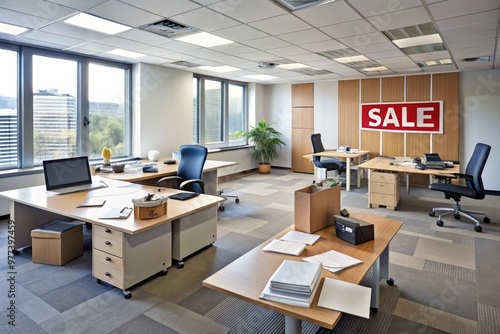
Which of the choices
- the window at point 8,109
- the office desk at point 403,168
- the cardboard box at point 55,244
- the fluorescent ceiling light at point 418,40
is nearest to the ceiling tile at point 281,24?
the fluorescent ceiling light at point 418,40

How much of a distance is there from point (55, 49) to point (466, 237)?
6462 mm

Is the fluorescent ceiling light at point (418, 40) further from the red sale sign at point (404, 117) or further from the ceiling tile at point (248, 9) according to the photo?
the red sale sign at point (404, 117)

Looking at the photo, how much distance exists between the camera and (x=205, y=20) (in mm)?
3604

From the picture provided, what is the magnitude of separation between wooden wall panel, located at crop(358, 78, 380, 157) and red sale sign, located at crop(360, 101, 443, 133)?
A: 0.41ft

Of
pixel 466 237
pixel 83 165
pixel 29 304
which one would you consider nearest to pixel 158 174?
pixel 83 165

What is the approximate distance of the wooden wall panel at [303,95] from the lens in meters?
8.91

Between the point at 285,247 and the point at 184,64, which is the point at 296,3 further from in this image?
the point at 184,64

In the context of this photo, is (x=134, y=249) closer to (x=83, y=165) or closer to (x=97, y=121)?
(x=83, y=165)

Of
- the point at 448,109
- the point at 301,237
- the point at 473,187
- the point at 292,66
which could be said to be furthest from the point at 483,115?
the point at 301,237

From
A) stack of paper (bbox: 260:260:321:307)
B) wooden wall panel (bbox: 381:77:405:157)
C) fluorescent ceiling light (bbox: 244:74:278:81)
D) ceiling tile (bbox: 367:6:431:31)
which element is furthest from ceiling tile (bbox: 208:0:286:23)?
wooden wall panel (bbox: 381:77:405:157)

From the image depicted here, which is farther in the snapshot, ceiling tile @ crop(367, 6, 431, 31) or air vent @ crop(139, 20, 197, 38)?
air vent @ crop(139, 20, 197, 38)

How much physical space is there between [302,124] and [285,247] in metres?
7.54

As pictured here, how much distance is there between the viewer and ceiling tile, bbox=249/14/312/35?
11.8 ft

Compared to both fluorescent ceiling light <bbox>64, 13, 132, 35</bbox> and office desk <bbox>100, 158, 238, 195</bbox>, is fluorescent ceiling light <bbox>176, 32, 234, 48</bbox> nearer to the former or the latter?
fluorescent ceiling light <bbox>64, 13, 132, 35</bbox>
